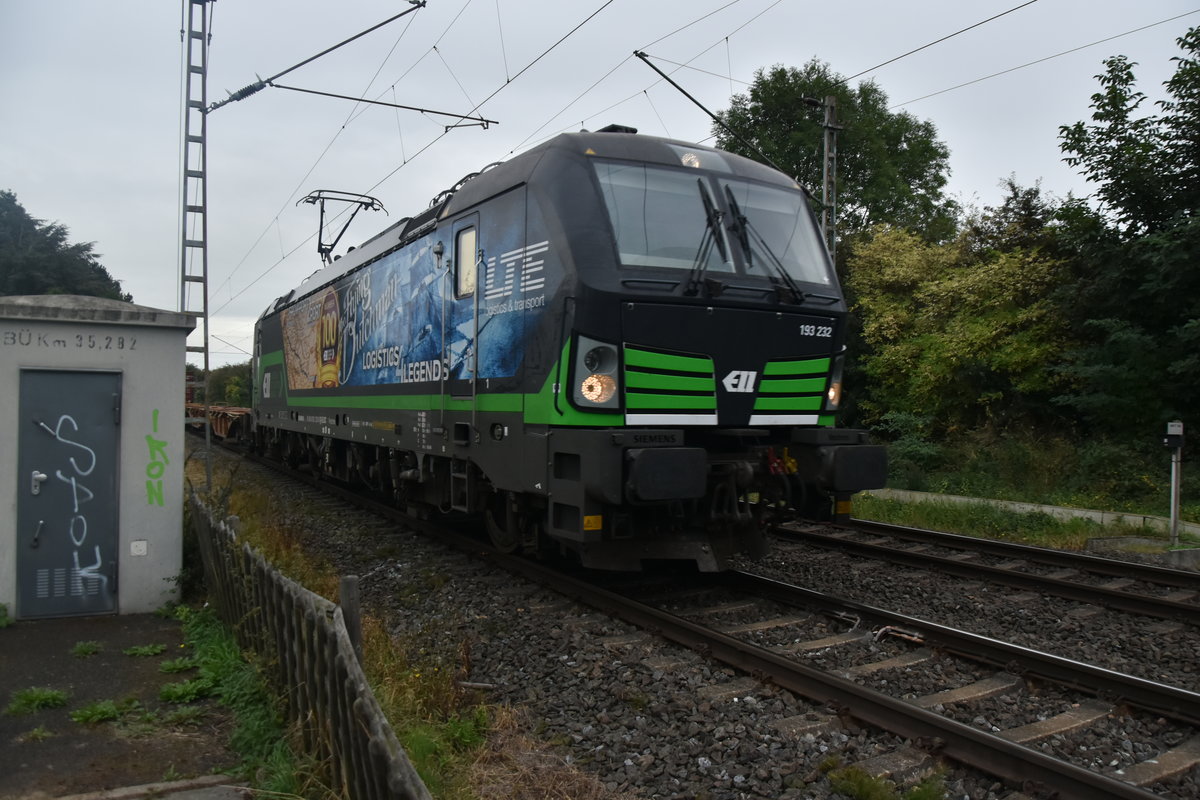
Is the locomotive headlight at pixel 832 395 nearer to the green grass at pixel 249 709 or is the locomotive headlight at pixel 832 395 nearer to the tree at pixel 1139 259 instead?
the green grass at pixel 249 709

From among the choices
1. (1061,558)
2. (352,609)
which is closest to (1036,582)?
(1061,558)

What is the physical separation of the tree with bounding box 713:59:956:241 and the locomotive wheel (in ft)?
78.5

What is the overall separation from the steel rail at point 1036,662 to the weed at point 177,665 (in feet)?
13.6

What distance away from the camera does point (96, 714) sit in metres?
4.30

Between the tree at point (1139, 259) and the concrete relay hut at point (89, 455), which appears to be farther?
the tree at point (1139, 259)

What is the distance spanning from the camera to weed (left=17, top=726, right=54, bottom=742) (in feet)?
13.3

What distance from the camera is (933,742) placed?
4.23 meters

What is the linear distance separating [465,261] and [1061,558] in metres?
6.12

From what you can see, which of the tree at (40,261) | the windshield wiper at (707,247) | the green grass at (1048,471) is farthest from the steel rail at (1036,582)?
the tree at (40,261)

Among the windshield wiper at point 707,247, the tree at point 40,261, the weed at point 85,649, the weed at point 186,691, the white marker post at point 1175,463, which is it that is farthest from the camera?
the tree at point 40,261

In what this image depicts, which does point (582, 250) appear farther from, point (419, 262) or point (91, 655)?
point (91, 655)

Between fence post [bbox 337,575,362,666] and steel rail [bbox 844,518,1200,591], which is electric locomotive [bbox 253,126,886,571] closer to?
fence post [bbox 337,575,362,666]

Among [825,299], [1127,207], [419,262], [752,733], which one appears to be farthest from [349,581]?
[1127,207]

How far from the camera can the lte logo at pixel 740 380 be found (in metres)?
6.70
